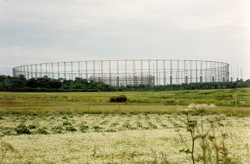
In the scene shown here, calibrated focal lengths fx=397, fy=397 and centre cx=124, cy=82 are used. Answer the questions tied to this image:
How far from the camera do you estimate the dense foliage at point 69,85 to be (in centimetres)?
10138

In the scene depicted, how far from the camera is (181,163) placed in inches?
429

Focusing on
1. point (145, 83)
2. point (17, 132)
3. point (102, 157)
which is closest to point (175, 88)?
point (145, 83)

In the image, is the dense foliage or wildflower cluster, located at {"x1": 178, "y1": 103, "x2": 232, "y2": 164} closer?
wildflower cluster, located at {"x1": 178, "y1": 103, "x2": 232, "y2": 164}

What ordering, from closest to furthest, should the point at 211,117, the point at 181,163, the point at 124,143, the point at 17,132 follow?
the point at 211,117 → the point at 181,163 → the point at 124,143 → the point at 17,132

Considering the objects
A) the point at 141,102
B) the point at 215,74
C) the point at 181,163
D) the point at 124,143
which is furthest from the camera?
the point at 215,74

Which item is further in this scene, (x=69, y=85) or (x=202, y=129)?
(x=69, y=85)

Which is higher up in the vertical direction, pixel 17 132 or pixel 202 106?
pixel 202 106

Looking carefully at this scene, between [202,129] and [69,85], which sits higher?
[202,129]

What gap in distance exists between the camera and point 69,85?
109062 millimetres

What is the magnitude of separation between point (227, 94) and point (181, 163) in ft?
242

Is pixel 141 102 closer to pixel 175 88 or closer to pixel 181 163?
pixel 175 88

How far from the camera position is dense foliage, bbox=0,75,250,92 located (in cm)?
10138

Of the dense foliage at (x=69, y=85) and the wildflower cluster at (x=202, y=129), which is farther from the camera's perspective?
the dense foliage at (x=69, y=85)

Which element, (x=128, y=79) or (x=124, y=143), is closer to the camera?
(x=124, y=143)
